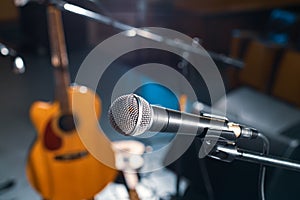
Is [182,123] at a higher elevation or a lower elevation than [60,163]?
higher

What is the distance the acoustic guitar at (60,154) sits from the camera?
4.99 feet

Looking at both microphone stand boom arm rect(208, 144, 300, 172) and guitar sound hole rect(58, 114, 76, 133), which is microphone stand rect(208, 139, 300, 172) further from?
guitar sound hole rect(58, 114, 76, 133)

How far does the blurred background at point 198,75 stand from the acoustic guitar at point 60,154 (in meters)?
0.27

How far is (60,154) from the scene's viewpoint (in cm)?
155

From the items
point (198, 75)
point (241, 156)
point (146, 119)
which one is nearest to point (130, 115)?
point (146, 119)

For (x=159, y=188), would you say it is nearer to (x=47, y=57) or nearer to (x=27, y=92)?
(x=27, y=92)

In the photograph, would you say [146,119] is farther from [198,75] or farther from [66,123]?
[66,123]

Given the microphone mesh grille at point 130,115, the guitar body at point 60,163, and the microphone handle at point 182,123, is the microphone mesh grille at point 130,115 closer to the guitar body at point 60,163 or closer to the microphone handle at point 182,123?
the microphone handle at point 182,123

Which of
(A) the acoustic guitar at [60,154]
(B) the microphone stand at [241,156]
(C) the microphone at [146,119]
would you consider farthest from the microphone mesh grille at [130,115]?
(A) the acoustic guitar at [60,154]

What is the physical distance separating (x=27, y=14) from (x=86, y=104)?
251cm

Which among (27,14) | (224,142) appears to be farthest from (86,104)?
(27,14)

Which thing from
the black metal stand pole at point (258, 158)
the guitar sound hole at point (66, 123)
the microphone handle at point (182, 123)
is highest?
the microphone handle at point (182, 123)

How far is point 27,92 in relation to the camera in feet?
9.46

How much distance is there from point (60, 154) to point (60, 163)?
0.04 metres
